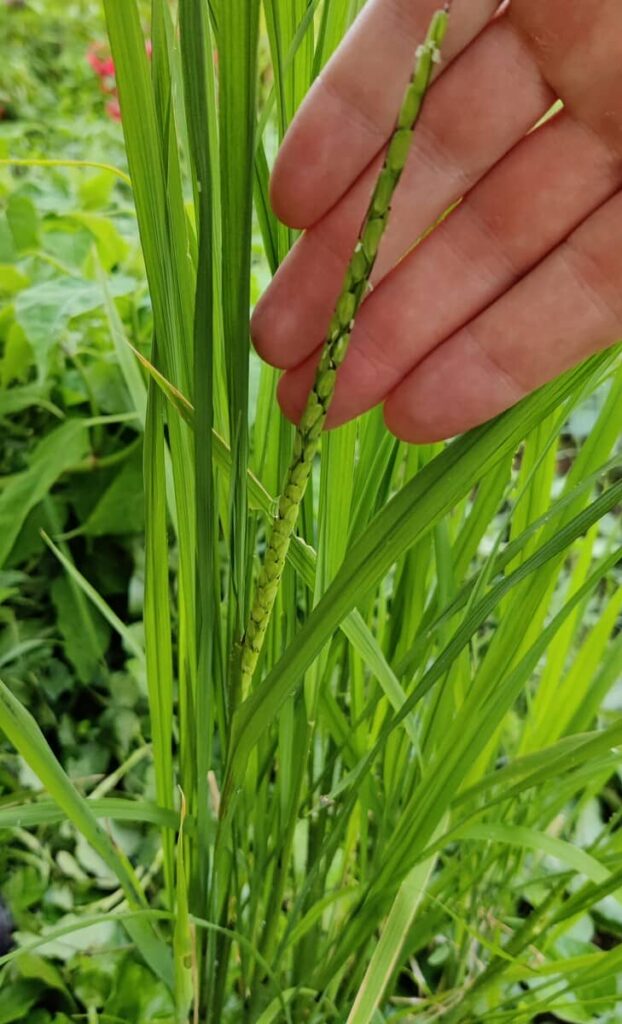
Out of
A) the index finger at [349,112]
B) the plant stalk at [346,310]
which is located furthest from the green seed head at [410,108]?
the index finger at [349,112]

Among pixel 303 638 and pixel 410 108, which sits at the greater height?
pixel 410 108

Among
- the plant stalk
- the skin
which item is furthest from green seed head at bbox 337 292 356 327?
the skin

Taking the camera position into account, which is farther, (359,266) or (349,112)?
(349,112)

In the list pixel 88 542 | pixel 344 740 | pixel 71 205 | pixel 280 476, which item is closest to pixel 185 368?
pixel 280 476

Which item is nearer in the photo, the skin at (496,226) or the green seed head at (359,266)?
the green seed head at (359,266)

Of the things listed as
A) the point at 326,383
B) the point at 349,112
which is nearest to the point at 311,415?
the point at 326,383

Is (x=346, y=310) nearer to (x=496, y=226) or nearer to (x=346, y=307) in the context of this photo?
(x=346, y=307)

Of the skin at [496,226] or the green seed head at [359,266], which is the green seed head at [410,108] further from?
the skin at [496,226]

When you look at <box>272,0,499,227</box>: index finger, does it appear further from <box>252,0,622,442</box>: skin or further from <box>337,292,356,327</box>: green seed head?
<box>337,292,356,327</box>: green seed head
